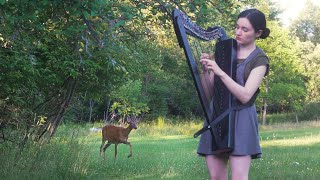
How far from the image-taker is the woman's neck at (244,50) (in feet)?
10.4

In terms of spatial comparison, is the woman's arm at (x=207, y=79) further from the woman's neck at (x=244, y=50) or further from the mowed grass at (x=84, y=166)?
the mowed grass at (x=84, y=166)

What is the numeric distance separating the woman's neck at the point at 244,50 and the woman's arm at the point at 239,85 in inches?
5.3

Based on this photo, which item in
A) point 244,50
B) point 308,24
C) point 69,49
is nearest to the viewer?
point 244,50

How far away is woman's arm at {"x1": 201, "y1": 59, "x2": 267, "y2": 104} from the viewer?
297 centimetres

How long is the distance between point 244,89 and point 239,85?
0.13 feet

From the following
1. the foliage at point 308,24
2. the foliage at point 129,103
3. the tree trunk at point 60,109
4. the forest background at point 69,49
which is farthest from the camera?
the foliage at point 308,24

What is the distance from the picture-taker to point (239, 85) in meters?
3.00

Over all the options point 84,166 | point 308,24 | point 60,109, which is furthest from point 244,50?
point 308,24

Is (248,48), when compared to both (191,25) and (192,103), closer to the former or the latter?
(191,25)

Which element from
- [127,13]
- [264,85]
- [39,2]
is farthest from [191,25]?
[264,85]

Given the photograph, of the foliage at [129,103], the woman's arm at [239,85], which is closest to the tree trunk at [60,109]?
the woman's arm at [239,85]

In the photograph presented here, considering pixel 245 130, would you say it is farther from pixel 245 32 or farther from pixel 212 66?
pixel 245 32

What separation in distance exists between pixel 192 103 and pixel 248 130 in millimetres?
36321

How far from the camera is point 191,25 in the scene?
2.97m
